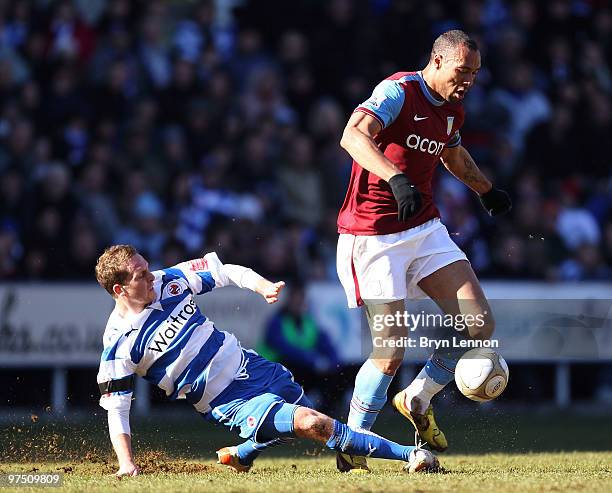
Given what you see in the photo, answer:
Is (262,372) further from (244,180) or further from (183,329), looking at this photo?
(244,180)

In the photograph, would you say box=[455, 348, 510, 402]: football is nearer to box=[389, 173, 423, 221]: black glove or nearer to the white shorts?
the white shorts

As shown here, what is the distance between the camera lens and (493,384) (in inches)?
271

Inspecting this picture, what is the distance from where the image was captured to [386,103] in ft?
22.3

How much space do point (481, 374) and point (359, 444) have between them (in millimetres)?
903

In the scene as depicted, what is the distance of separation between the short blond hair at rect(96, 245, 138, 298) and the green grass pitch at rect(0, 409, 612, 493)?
1020 mm

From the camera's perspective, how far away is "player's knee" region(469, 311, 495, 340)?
7.00 m

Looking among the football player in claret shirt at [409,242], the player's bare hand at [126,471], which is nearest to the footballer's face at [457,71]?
the football player in claret shirt at [409,242]

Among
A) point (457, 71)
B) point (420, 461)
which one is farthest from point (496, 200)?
point (420, 461)

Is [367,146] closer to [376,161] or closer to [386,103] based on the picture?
[376,161]

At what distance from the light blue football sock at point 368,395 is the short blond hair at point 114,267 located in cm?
144

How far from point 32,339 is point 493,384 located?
5436mm

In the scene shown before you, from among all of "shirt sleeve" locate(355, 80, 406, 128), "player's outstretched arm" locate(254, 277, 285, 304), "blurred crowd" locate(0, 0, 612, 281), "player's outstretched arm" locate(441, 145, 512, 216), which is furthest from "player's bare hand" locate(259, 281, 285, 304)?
"blurred crowd" locate(0, 0, 612, 281)

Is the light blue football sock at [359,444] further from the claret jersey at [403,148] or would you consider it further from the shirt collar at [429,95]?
the shirt collar at [429,95]

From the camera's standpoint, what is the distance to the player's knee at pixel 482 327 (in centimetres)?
700
